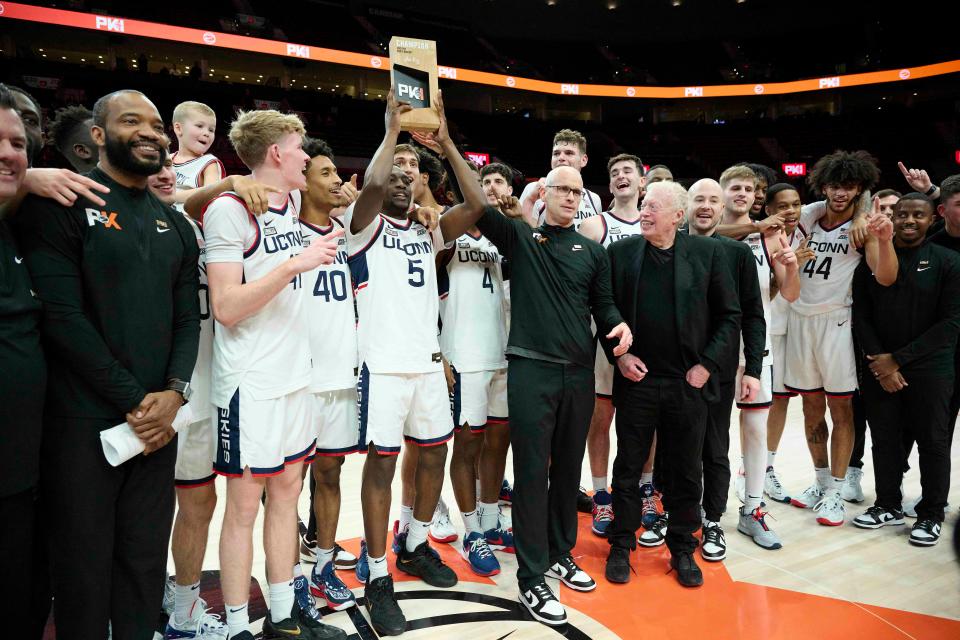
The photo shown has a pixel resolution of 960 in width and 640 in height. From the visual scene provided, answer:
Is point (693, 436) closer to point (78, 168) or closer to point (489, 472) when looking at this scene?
point (489, 472)

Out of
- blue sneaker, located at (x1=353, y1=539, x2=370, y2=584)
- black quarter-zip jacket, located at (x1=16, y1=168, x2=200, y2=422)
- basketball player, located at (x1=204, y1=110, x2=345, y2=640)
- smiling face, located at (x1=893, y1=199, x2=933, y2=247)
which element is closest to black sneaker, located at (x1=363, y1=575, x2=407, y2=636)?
basketball player, located at (x1=204, y1=110, x2=345, y2=640)

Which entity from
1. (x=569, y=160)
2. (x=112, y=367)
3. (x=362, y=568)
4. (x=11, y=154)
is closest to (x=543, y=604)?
(x=362, y=568)

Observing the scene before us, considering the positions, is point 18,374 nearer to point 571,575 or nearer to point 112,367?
point 112,367

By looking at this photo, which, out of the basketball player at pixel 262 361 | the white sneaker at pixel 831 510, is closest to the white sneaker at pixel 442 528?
the basketball player at pixel 262 361

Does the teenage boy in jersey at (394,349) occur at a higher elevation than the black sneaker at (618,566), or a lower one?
higher

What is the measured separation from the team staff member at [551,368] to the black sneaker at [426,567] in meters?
0.46

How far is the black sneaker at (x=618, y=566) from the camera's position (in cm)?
351

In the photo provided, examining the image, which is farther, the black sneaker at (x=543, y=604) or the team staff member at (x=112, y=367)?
the black sneaker at (x=543, y=604)

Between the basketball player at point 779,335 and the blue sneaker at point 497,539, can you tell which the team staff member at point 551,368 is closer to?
the blue sneaker at point 497,539

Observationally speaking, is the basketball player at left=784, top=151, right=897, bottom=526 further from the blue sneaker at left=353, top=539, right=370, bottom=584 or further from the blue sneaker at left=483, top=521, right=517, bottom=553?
the blue sneaker at left=353, top=539, right=370, bottom=584

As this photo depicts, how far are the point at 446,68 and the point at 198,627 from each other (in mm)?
21386

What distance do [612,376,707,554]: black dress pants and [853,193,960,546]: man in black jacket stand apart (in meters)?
1.53

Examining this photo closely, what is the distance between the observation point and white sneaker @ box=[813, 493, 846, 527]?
4242mm

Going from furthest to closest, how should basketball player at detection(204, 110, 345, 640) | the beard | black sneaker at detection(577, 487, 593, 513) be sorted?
black sneaker at detection(577, 487, 593, 513)
basketball player at detection(204, 110, 345, 640)
the beard
